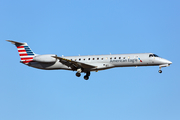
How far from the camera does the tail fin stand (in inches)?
1618

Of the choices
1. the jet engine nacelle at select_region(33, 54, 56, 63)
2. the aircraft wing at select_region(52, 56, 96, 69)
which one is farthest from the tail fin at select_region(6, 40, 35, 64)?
the aircraft wing at select_region(52, 56, 96, 69)

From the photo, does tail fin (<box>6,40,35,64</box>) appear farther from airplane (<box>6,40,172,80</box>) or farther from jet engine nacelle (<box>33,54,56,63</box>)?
jet engine nacelle (<box>33,54,56,63</box>)

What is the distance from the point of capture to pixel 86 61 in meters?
39.2

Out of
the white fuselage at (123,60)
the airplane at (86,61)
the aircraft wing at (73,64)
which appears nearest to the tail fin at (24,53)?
the airplane at (86,61)

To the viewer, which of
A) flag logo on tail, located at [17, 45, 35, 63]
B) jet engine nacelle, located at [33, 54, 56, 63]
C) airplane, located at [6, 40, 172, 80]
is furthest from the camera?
flag logo on tail, located at [17, 45, 35, 63]

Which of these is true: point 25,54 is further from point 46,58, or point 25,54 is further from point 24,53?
point 46,58

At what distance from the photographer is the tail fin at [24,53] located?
4109 cm

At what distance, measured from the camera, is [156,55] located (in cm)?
3784

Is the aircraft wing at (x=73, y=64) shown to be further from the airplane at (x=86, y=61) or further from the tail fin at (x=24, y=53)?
the tail fin at (x=24, y=53)

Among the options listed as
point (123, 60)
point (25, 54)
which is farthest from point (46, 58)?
point (123, 60)

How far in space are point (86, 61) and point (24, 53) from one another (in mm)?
9031

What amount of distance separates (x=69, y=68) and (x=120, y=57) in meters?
7.24

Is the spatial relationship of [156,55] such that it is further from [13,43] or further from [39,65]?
[13,43]

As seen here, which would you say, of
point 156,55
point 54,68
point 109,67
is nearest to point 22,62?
point 54,68
